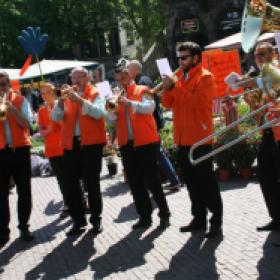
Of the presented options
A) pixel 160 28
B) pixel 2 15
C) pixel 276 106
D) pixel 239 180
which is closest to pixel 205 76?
pixel 276 106

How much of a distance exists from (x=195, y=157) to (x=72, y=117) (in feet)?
5.02

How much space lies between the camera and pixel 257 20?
4066 mm

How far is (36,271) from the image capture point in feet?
17.5

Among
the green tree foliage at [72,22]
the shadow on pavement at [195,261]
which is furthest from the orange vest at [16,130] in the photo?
the green tree foliage at [72,22]

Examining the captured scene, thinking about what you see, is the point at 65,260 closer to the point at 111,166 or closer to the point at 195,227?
the point at 195,227

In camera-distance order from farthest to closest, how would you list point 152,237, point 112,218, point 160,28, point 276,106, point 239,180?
point 160,28, point 239,180, point 112,218, point 152,237, point 276,106

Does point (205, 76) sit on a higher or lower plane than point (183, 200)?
higher

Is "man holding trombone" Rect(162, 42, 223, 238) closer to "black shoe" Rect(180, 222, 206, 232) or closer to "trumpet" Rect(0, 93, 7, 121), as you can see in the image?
"black shoe" Rect(180, 222, 206, 232)

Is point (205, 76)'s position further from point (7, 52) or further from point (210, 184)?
point (7, 52)

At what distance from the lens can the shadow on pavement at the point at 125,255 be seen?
5070mm

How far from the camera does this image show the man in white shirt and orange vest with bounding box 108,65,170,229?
19.9 ft

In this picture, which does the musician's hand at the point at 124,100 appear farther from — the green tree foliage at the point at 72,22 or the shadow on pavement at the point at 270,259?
the green tree foliage at the point at 72,22

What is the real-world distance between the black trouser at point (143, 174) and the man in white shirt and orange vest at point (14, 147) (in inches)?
42.4

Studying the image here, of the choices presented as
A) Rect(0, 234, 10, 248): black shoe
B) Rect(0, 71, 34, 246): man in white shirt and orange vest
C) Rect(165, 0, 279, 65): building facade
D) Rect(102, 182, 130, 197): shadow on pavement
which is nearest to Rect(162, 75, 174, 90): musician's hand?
Rect(0, 71, 34, 246): man in white shirt and orange vest
